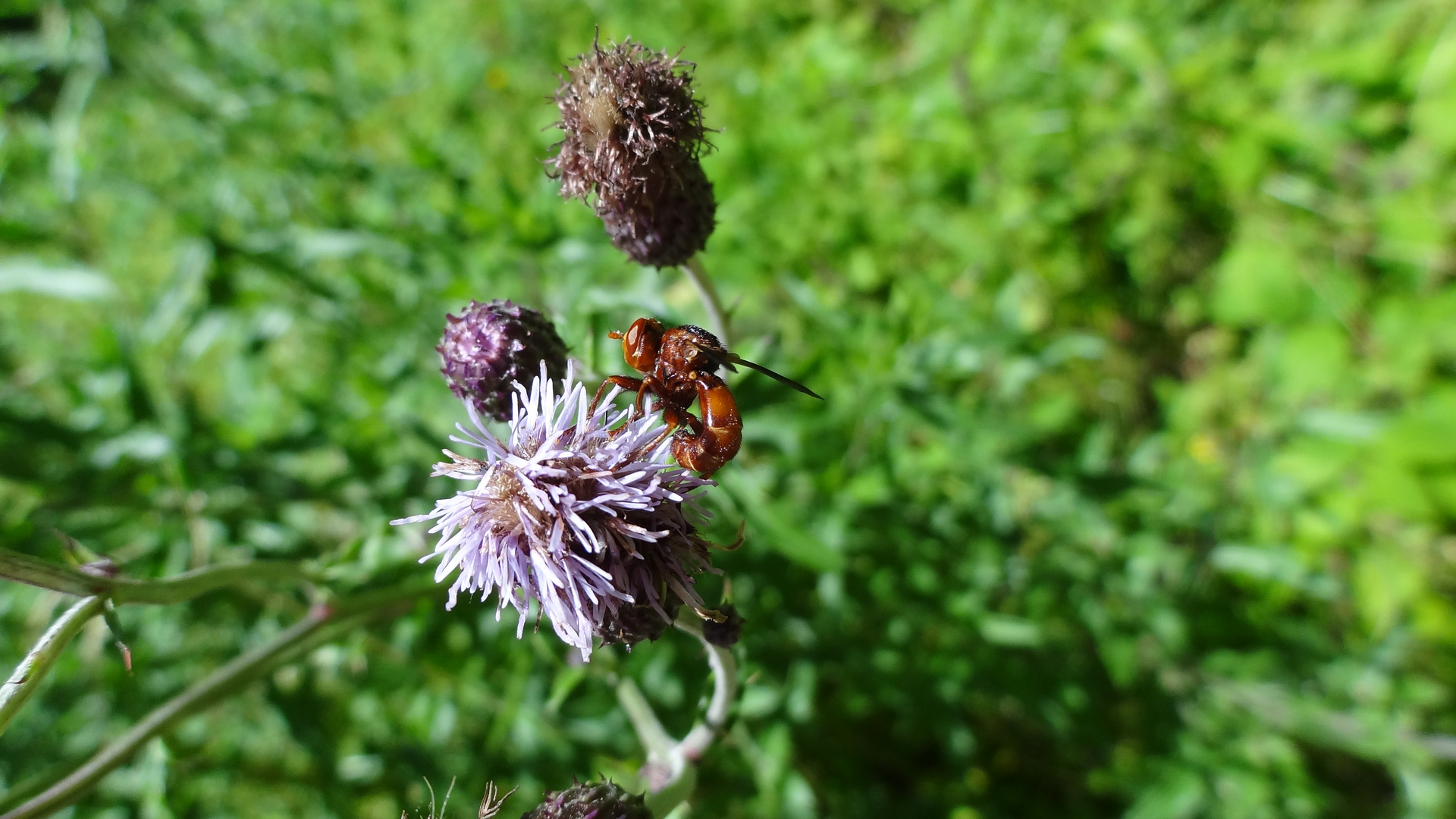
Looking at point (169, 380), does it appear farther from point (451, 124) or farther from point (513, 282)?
point (451, 124)

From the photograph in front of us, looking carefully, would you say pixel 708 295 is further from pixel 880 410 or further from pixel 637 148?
pixel 880 410

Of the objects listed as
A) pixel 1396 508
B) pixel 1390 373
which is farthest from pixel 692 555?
pixel 1390 373

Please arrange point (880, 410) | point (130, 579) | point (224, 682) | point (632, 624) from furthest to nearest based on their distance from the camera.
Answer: point (880, 410)
point (224, 682)
point (130, 579)
point (632, 624)

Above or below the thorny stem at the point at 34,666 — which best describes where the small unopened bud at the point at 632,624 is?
above

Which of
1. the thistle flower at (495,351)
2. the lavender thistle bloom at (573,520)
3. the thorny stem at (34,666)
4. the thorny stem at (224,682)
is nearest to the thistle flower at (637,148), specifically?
the thistle flower at (495,351)

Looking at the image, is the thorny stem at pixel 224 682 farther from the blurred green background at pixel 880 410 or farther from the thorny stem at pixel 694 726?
the thorny stem at pixel 694 726

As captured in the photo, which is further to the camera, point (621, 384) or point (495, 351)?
point (495, 351)

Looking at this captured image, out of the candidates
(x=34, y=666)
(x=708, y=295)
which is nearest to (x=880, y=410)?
(x=708, y=295)
